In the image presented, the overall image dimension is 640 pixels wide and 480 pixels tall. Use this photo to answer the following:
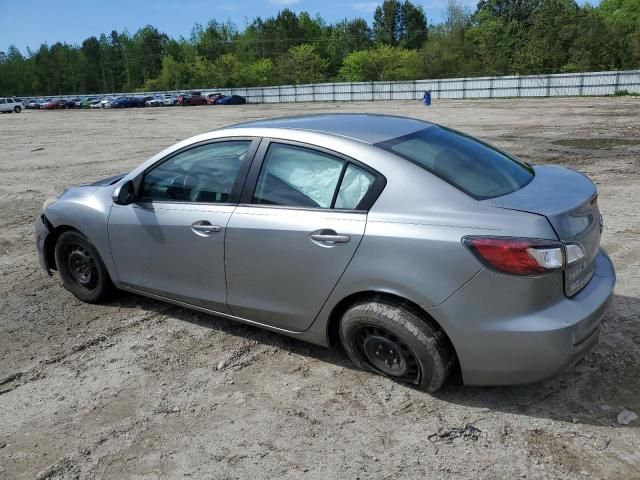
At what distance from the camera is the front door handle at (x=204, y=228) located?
12.4 ft

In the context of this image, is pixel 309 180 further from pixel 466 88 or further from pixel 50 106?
pixel 50 106

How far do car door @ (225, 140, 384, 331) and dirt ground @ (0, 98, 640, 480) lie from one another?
1.57 ft

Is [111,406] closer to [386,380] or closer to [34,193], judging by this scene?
[386,380]

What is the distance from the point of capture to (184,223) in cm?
394

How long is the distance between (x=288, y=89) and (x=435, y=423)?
212ft

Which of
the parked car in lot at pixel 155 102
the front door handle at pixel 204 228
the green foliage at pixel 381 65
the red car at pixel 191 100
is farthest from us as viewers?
the green foliage at pixel 381 65

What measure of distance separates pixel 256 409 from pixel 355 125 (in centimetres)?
192

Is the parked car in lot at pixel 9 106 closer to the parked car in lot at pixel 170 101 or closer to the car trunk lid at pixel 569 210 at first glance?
the parked car in lot at pixel 170 101

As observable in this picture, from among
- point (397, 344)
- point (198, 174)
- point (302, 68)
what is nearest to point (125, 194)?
point (198, 174)

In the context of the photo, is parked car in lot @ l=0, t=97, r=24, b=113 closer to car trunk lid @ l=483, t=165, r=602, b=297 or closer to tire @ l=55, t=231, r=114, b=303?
tire @ l=55, t=231, r=114, b=303

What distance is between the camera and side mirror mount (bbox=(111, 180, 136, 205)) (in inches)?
167

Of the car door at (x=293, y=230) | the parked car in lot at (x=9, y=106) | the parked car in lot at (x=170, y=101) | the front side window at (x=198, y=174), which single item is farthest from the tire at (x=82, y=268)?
the parked car in lot at (x=170, y=101)

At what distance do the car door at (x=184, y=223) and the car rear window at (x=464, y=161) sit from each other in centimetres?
106

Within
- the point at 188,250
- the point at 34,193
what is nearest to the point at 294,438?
the point at 188,250
